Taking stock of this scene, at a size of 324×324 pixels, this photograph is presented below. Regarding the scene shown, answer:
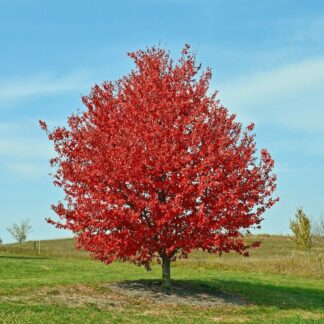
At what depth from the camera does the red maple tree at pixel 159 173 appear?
79.5 feet

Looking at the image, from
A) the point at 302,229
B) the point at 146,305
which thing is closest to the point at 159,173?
the point at 146,305

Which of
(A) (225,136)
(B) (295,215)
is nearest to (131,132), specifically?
(A) (225,136)

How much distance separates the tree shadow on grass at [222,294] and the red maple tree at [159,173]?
6.17 ft

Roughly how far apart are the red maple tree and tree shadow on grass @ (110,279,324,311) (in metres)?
1.88

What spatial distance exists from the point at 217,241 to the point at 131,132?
612cm

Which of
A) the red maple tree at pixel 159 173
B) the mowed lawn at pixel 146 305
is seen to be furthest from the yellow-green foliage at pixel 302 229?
the red maple tree at pixel 159 173

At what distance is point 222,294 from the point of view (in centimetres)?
2944

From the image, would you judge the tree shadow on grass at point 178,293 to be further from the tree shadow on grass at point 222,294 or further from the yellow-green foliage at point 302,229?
the yellow-green foliage at point 302,229

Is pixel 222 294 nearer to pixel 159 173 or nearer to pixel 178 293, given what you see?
pixel 178 293

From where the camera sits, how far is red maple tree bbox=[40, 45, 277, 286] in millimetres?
24234

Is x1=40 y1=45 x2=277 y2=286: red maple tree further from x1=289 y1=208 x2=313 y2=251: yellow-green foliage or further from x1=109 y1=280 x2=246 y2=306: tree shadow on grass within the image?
x1=289 y1=208 x2=313 y2=251: yellow-green foliage

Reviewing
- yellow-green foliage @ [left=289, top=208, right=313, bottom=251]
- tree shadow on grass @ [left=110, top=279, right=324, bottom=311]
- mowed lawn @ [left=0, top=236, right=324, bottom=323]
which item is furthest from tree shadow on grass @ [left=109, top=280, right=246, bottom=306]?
yellow-green foliage @ [left=289, top=208, right=313, bottom=251]

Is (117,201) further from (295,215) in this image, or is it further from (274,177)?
(295,215)

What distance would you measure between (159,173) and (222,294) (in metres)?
8.92
